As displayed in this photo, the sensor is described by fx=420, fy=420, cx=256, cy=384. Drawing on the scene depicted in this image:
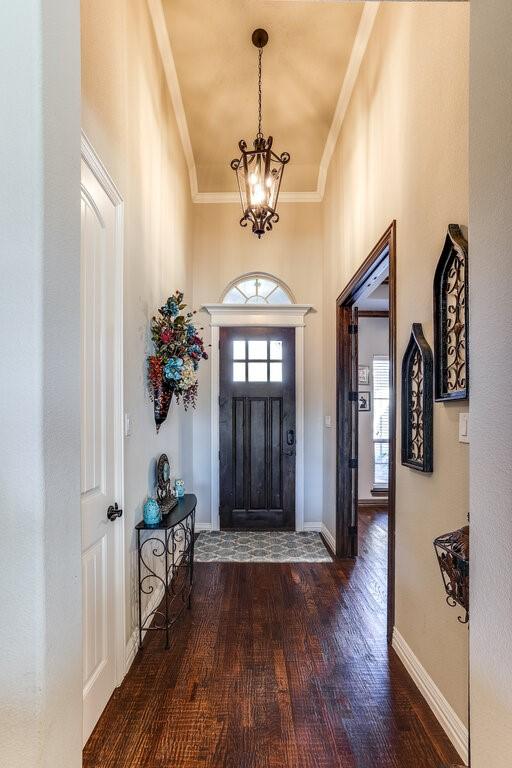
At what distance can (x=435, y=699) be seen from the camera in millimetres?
1813

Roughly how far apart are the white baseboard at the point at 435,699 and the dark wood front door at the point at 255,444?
90.0 inches

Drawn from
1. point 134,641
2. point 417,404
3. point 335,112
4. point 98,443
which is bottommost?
point 134,641

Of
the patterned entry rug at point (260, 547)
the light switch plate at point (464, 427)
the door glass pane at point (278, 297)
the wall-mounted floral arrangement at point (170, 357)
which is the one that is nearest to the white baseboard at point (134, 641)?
the patterned entry rug at point (260, 547)

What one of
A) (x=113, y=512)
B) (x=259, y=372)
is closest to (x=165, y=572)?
(x=113, y=512)

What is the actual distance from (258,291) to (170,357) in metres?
2.22

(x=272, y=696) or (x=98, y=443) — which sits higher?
(x=98, y=443)

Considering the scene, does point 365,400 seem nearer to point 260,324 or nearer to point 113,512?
point 260,324

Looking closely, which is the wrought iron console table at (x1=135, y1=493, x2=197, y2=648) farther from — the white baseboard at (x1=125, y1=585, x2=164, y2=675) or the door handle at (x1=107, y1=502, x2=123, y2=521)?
the door handle at (x1=107, y1=502, x2=123, y2=521)

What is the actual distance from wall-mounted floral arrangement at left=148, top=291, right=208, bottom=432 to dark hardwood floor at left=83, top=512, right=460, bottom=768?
53.3 inches

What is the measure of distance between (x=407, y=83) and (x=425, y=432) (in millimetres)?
1786

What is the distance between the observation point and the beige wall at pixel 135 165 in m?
1.84

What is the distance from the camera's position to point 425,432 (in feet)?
6.31

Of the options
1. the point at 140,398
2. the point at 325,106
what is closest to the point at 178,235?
the point at 325,106

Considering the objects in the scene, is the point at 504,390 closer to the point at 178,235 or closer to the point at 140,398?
the point at 140,398
